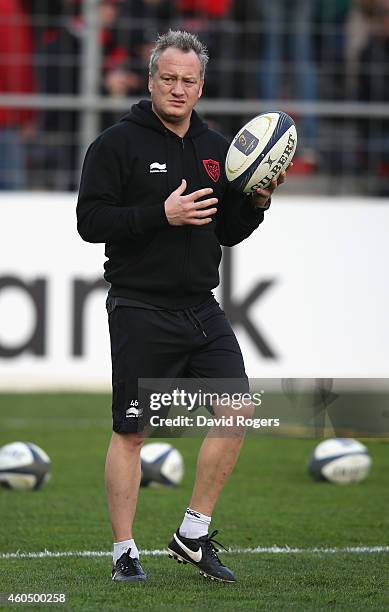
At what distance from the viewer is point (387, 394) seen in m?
7.93

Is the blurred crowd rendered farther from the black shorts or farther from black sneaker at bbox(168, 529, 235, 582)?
black sneaker at bbox(168, 529, 235, 582)

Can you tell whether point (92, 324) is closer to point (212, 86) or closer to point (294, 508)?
point (212, 86)

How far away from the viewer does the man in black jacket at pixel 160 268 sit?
6.02 meters

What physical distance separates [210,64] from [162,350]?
25.1 ft

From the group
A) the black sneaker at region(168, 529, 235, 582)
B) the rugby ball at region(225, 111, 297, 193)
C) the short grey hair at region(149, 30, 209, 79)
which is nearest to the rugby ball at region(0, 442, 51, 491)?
the black sneaker at region(168, 529, 235, 582)

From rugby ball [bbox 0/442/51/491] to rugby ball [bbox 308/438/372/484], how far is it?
1827mm

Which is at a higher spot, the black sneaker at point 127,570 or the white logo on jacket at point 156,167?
the white logo on jacket at point 156,167

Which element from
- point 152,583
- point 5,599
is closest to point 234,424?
point 152,583

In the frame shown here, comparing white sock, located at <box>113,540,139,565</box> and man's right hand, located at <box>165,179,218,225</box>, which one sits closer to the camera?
man's right hand, located at <box>165,179,218,225</box>

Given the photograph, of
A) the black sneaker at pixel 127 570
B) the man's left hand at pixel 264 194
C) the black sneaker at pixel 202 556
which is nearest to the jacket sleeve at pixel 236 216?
the man's left hand at pixel 264 194

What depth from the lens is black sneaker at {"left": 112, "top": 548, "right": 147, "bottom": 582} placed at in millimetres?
6023

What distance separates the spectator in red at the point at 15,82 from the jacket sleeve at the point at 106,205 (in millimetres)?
7249

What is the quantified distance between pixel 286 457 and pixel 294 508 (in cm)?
217

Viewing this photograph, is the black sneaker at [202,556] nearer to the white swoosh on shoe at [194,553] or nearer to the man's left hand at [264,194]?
the white swoosh on shoe at [194,553]
